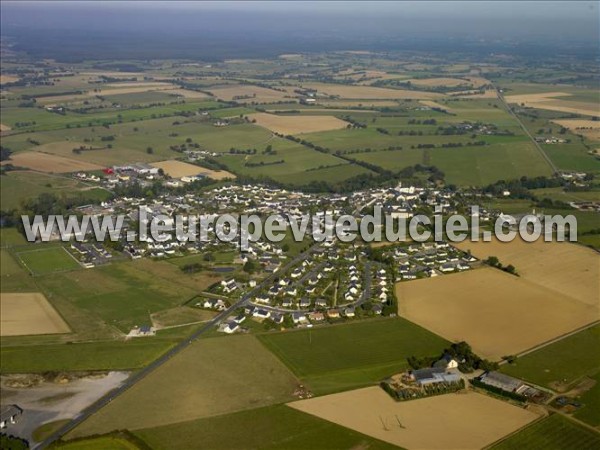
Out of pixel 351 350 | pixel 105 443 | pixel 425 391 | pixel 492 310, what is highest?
pixel 492 310

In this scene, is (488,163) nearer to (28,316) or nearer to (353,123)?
(353,123)

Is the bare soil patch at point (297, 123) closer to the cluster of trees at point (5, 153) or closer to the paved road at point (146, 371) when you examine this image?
the cluster of trees at point (5, 153)

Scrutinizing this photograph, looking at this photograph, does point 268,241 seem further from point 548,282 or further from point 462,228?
point 548,282

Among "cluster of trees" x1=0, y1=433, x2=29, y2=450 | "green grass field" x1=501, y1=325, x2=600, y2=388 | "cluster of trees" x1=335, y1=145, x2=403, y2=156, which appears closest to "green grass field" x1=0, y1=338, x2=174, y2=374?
"cluster of trees" x1=0, y1=433, x2=29, y2=450

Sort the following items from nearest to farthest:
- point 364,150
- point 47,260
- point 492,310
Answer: point 492,310 → point 47,260 → point 364,150

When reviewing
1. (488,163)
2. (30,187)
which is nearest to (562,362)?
(488,163)

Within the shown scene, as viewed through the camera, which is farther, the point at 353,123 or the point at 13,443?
the point at 353,123
